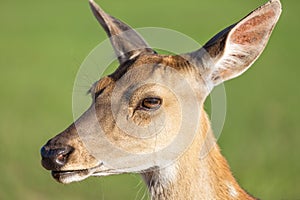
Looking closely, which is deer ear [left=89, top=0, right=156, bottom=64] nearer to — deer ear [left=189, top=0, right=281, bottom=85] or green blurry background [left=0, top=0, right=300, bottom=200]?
deer ear [left=189, top=0, right=281, bottom=85]

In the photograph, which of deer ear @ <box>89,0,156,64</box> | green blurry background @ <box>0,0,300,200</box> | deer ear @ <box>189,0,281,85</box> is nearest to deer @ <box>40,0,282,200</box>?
deer ear @ <box>189,0,281,85</box>

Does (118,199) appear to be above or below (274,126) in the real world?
above

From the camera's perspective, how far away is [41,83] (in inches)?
938

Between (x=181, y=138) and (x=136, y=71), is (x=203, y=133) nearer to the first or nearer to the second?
(x=181, y=138)

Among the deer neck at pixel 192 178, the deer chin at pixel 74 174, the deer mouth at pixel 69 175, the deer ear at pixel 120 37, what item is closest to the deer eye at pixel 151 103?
the deer neck at pixel 192 178

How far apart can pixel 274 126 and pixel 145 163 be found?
8.83 metres

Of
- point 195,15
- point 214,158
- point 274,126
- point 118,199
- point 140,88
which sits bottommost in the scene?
point 195,15

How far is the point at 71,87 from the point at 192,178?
1524cm

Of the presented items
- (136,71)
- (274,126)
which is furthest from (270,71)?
(136,71)

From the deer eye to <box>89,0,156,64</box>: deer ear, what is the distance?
1.03 m

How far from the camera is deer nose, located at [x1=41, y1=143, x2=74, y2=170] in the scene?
648 cm

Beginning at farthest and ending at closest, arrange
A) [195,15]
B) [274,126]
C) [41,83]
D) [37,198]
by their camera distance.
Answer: [195,15], [41,83], [274,126], [37,198]

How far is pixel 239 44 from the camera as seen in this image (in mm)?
7043

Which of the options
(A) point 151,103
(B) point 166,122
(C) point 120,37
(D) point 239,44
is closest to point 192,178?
(B) point 166,122
